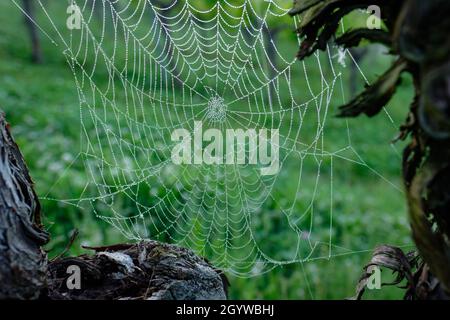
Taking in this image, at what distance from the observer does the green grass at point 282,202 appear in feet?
17.4

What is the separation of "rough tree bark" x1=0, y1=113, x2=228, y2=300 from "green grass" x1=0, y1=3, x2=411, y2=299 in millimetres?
314

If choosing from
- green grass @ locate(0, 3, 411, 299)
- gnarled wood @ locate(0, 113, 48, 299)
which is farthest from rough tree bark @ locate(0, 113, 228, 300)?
green grass @ locate(0, 3, 411, 299)

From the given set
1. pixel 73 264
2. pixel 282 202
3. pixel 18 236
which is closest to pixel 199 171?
pixel 282 202

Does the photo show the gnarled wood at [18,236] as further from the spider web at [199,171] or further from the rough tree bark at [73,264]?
the spider web at [199,171]

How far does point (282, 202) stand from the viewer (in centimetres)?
706

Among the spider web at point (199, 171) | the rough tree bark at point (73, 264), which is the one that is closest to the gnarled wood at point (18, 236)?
the rough tree bark at point (73, 264)

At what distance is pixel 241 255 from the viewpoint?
532 centimetres

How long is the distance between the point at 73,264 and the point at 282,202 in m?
5.45

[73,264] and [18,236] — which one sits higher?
[18,236]

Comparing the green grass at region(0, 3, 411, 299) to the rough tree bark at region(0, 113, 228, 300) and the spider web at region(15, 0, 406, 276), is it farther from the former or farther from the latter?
the rough tree bark at region(0, 113, 228, 300)

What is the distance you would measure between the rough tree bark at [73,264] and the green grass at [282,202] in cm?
31

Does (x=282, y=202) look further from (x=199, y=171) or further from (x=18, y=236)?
(x=18, y=236)

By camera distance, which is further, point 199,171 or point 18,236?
point 199,171
